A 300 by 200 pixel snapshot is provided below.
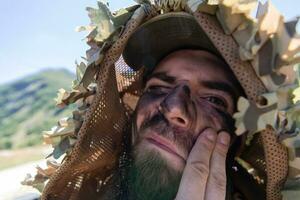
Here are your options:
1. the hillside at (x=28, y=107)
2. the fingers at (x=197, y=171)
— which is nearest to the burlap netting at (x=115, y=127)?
the fingers at (x=197, y=171)

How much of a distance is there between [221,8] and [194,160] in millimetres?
421

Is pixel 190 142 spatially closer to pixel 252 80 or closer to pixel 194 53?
pixel 252 80

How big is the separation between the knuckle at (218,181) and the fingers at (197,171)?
2cm

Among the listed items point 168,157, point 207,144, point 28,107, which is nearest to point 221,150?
point 207,144

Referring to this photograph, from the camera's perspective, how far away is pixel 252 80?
56.9 inches

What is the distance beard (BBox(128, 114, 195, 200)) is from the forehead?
20 centimetres

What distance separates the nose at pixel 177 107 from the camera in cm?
151

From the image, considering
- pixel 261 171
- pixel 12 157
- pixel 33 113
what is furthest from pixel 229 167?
pixel 33 113

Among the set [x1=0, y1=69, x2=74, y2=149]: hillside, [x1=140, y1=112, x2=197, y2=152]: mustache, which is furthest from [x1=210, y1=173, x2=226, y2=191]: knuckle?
[x1=0, y1=69, x2=74, y2=149]: hillside

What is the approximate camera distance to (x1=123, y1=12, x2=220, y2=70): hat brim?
5.49 ft

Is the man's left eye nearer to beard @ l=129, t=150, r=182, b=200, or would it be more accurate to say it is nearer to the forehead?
the forehead

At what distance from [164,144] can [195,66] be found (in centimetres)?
32

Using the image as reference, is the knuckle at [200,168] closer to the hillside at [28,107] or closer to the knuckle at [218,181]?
the knuckle at [218,181]

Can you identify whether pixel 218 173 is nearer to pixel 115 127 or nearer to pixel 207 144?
pixel 207 144
